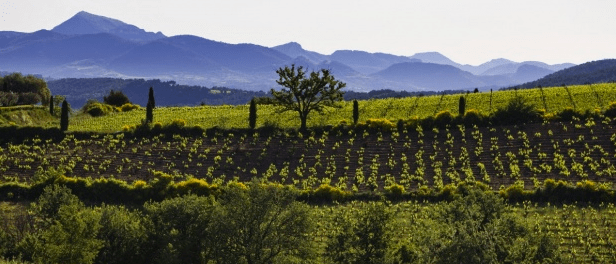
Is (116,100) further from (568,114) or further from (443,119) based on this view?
(568,114)

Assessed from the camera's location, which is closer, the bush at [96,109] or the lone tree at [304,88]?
the lone tree at [304,88]

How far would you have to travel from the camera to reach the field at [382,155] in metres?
35.6

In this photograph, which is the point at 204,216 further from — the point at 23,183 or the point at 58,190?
the point at 23,183

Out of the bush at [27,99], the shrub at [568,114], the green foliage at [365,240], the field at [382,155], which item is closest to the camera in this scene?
the green foliage at [365,240]

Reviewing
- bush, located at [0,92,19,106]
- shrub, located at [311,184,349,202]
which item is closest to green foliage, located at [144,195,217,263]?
shrub, located at [311,184,349,202]

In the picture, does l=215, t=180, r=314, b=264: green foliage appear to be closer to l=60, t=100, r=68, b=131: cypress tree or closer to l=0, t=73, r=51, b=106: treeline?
l=60, t=100, r=68, b=131: cypress tree

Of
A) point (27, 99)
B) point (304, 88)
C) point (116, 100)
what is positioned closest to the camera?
point (304, 88)

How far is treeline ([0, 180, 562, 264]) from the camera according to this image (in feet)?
67.7

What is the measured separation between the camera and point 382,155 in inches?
1928

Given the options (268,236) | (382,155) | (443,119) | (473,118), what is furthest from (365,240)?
(473,118)

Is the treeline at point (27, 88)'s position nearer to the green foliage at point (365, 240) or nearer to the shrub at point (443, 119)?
the shrub at point (443, 119)

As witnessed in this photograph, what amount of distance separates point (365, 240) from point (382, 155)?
1045 inches

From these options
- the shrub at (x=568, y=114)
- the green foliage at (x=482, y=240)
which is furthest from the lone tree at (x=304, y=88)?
the green foliage at (x=482, y=240)

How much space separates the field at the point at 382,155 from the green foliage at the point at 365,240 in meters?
7.00
